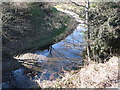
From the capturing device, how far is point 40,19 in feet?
50.2

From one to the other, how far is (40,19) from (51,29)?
175 cm

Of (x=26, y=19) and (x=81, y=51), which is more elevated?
(x=26, y=19)

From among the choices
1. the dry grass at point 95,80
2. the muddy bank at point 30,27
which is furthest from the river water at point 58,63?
the muddy bank at point 30,27

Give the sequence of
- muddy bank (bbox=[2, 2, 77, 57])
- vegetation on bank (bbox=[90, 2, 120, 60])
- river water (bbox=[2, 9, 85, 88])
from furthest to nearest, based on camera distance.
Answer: muddy bank (bbox=[2, 2, 77, 57]) → river water (bbox=[2, 9, 85, 88]) → vegetation on bank (bbox=[90, 2, 120, 60])

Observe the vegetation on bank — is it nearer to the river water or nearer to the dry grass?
the river water

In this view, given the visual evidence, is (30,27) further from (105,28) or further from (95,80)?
(95,80)

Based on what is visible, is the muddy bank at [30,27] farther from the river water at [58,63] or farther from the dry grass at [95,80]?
the dry grass at [95,80]

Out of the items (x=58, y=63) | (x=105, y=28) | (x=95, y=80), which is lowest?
(x=58, y=63)

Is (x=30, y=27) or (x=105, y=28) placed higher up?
(x=105, y=28)

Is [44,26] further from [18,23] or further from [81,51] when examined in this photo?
[81,51]

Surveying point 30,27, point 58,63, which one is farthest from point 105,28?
point 30,27

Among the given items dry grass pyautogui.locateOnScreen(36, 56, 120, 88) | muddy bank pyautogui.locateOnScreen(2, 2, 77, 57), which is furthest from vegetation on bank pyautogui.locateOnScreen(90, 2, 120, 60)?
muddy bank pyautogui.locateOnScreen(2, 2, 77, 57)

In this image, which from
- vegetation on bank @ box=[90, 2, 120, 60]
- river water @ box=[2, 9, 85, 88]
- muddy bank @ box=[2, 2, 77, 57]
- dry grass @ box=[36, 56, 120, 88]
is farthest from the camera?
muddy bank @ box=[2, 2, 77, 57]

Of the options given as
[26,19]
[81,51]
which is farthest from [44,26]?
[81,51]
